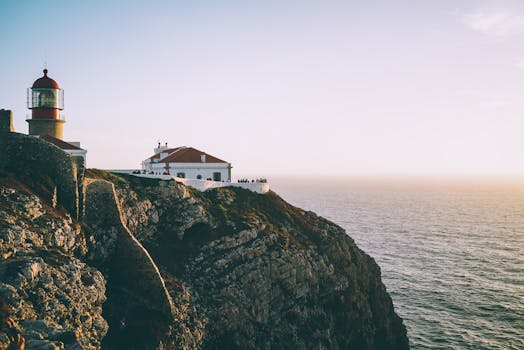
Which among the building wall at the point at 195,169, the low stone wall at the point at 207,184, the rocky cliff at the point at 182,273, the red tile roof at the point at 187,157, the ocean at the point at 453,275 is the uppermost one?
the red tile roof at the point at 187,157

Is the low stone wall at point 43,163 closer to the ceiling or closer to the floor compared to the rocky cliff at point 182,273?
closer to the ceiling

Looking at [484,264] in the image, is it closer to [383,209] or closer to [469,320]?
[469,320]

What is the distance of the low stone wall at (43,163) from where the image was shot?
1490 inches

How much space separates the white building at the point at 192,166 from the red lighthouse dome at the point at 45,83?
60.0ft

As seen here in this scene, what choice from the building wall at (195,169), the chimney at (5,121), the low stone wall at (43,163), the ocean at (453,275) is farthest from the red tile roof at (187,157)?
the ocean at (453,275)

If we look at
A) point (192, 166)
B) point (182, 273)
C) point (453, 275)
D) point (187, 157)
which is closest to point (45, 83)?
point (187, 157)

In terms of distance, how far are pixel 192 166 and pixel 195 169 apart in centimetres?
67

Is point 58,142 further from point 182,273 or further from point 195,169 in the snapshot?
point 182,273

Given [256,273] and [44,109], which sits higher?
[44,109]

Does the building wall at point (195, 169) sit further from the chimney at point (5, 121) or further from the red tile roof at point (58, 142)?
the chimney at point (5, 121)

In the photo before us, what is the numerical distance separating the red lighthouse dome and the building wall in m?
18.3

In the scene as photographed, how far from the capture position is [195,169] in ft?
227

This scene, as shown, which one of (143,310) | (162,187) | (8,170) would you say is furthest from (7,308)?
(162,187)

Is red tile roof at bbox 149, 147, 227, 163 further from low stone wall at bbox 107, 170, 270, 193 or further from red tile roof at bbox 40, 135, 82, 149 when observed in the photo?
red tile roof at bbox 40, 135, 82, 149
